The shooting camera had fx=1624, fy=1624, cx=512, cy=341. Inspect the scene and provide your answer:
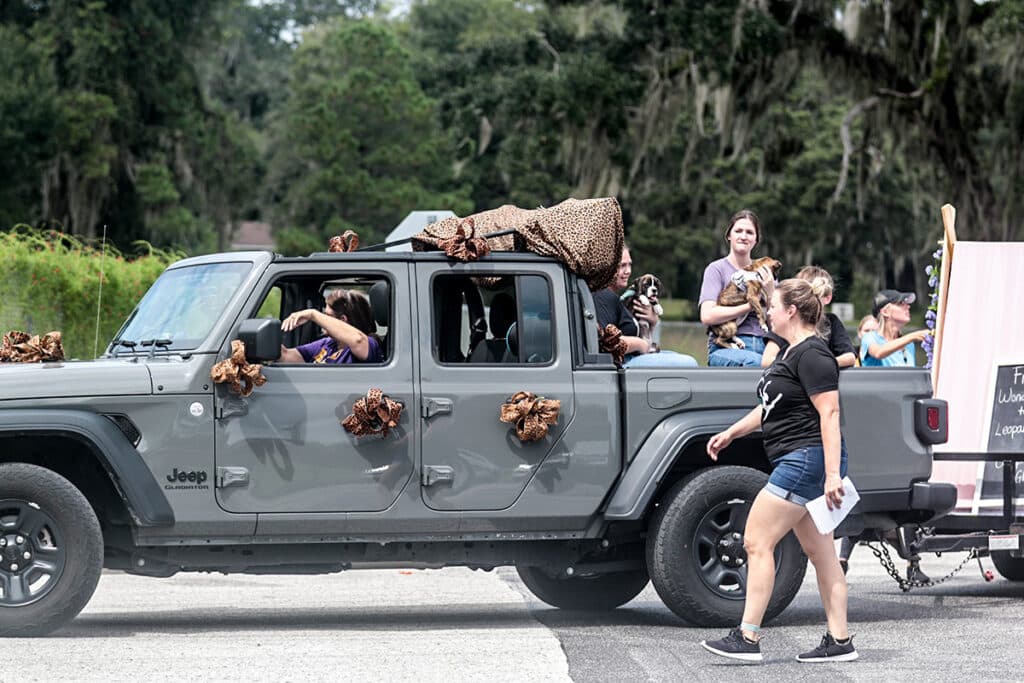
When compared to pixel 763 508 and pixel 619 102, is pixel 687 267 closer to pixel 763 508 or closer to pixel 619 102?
pixel 619 102

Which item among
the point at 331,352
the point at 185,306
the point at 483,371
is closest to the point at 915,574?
the point at 483,371

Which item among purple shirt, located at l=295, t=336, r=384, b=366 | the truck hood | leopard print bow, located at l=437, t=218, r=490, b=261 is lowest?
the truck hood

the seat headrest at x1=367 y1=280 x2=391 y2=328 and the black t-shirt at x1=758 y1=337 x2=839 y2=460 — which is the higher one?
the seat headrest at x1=367 y1=280 x2=391 y2=328

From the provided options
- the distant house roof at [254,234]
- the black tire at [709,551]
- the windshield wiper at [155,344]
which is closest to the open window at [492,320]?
the black tire at [709,551]

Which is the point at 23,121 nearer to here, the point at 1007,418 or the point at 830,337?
the point at 1007,418

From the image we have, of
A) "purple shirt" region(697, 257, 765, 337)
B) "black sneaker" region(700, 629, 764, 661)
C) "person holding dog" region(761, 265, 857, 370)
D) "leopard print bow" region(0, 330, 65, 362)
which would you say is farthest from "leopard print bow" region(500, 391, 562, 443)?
"leopard print bow" region(0, 330, 65, 362)

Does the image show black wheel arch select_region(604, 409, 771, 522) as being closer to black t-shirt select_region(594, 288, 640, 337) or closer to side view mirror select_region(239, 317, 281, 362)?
black t-shirt select_region(594, 288, 640, 337)

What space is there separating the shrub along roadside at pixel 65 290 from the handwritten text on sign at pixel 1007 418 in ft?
26.5

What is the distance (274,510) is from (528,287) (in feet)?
5.93

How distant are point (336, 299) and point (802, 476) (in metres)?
2.77

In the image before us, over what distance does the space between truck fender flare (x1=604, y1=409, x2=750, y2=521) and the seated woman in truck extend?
1.45m

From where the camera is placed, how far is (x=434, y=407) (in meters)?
8.34

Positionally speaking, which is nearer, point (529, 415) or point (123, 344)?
point (529, 415)

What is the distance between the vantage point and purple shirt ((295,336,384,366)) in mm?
8555
